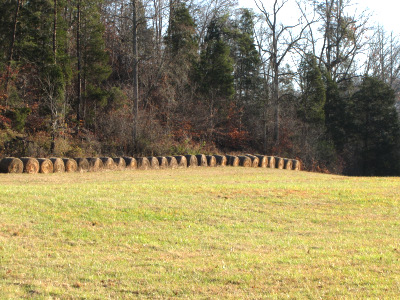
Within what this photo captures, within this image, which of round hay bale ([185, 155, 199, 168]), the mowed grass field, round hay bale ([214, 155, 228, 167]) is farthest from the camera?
round hay bale ([214, 155, 228, 167])

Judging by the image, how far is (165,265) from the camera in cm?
766

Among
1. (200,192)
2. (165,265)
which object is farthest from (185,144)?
(165,265)

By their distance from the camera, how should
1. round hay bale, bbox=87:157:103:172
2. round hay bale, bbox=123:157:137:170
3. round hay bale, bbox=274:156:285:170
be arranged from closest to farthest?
round hay bale, bbox=87:157:103:172 → round hay bale, bbox=123:157:137:170 → round hay bale, bbox=274:156:285:170

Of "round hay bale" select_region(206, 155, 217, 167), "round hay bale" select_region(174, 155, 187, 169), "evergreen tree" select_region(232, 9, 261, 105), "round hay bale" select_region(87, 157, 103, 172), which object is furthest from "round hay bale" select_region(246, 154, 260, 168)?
"evergreen tree" select_region(232, 9, 261, 105)

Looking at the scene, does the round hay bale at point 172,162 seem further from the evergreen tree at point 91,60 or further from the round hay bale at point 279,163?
the evergreen tree at point 91,60

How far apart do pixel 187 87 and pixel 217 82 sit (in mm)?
3035

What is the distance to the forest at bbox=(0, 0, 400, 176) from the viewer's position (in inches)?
1200

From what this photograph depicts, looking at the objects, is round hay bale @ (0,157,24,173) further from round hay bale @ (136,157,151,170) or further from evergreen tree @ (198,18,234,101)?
evergreen tree @ (198,18,234,101)

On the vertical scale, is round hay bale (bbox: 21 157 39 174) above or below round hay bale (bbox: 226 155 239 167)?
below

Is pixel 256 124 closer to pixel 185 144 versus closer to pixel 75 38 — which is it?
pixel 185 144

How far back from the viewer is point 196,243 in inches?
370

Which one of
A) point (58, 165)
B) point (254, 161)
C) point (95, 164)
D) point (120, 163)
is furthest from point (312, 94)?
point (58, 165)

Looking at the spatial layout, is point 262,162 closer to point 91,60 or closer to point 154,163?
point 154,163

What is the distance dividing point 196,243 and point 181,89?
A: 33.3 meters
